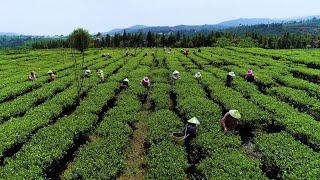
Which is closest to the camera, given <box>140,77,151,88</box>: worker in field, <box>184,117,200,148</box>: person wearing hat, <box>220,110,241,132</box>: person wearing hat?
Answer: <box>184,117,200,148</box>: person wearing hat

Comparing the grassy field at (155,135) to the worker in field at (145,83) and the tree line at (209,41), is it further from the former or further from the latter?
the tree line at (209,41)

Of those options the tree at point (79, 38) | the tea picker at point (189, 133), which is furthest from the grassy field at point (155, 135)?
the tree at point (79, 38)

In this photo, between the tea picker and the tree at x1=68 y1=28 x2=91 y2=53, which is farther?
the tree at x1=68 y1=28 x2=91 y2=53

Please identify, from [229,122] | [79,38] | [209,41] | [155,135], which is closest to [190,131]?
[155,135]

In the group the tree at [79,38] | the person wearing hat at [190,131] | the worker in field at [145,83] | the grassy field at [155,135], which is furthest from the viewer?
the worker in field at [145,83]

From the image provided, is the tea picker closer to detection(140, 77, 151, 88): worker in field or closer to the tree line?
detection(140, 77, 151, 88): worker in field

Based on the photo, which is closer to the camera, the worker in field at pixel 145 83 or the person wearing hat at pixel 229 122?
the person wearing hat at pixel 229 122

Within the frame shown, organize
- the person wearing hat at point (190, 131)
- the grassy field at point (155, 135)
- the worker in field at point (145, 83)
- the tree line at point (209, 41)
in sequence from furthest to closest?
the tree line at point (209, 41) < the worker in field at point (145, 83) < the person wearing hat at point (190, 131) < the grassy field at point (155, 135)

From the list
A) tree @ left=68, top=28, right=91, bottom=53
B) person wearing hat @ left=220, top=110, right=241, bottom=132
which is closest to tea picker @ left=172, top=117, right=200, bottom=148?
person wearing hat @ left=220, top=110, right=241, bottom=132

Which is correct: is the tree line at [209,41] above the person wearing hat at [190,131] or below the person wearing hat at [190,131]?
above

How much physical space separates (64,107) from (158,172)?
509 inches

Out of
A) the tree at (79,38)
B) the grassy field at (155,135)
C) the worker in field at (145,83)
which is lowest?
the grassy field at (155,135)

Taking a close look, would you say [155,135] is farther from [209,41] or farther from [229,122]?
[209,41]

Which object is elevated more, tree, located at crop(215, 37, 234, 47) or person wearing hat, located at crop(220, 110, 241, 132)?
tree, located at crop(215, 37, 234, 47)
